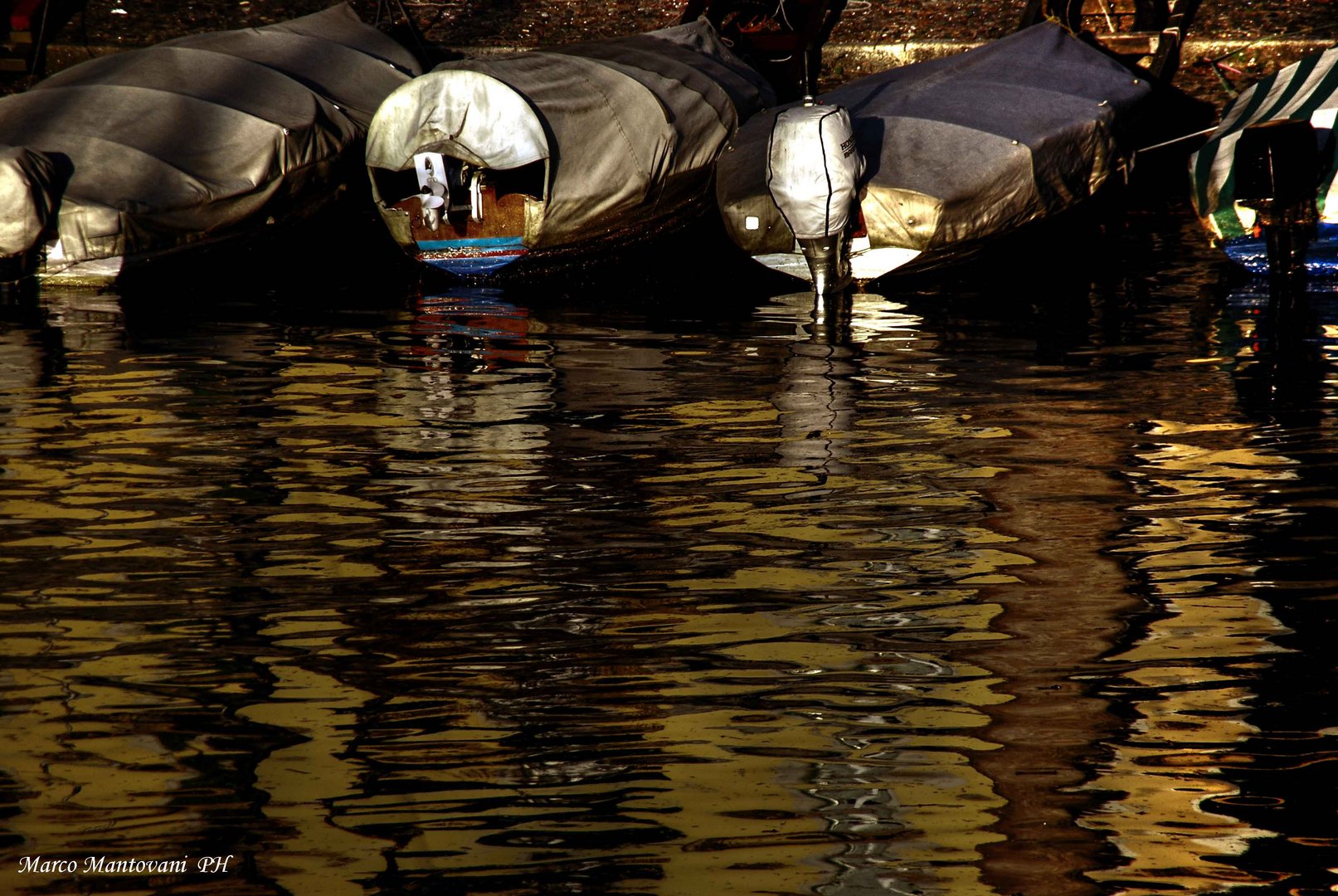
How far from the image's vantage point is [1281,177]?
33.7 ft

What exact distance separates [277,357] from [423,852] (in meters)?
6.18

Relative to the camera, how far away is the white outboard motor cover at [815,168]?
1024 centimetres

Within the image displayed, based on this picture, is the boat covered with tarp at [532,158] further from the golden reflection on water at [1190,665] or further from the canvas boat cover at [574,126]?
the golden reflection on water at [1190,665]

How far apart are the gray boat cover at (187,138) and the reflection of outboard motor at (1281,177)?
7.35 m

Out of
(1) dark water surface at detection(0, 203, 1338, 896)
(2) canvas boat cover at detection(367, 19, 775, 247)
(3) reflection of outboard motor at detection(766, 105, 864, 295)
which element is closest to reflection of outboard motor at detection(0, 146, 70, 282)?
(1) dark water surface at detection(0, 203, 1338, 896)

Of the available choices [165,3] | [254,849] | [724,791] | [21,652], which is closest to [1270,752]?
[724,791]

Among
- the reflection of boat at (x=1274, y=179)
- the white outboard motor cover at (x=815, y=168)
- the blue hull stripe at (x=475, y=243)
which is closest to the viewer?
the white outboard motor cover at (x=815, y=168)

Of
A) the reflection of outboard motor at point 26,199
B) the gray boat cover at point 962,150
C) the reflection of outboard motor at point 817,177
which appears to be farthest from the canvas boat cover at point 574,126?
the reflection of outboard motor at point 26,199

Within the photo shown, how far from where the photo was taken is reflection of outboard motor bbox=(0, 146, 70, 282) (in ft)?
35.9

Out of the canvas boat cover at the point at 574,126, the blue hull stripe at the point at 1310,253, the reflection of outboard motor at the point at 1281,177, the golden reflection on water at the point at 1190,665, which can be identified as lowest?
the golden reflection on water at the point at 1190,665

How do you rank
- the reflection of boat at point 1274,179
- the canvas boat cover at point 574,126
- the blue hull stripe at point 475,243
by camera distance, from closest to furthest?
the reflection of boat at point 1274,179 → the canvas boat cover at point 574,126 → the blue hull stripe at point 475,243

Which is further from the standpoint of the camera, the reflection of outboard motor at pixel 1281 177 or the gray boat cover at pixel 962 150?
the gray boat cover at pixel 962 150

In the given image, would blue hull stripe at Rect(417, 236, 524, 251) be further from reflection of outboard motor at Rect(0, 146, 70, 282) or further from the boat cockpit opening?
reflection of outboard motor at Rect(0, 146, 70, 282)

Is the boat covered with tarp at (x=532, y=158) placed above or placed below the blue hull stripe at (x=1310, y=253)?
above
